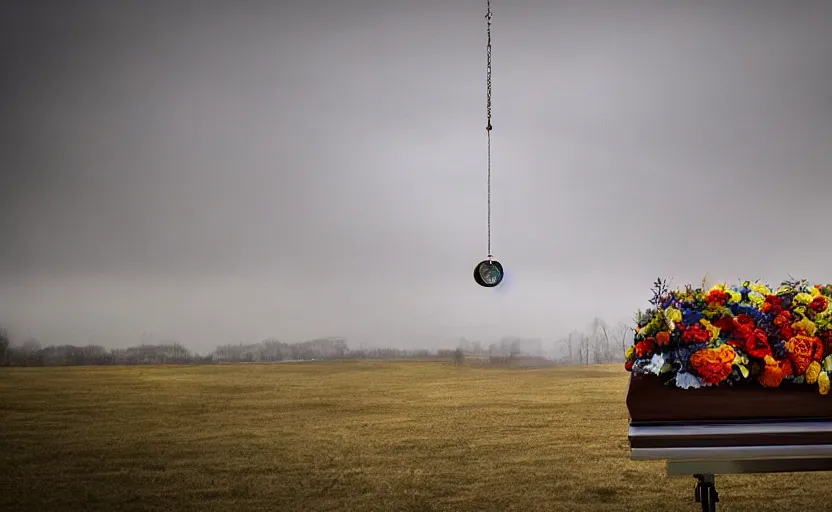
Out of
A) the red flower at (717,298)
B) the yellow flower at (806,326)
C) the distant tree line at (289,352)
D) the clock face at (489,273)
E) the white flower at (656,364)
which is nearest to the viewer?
the white flower at (656,364)

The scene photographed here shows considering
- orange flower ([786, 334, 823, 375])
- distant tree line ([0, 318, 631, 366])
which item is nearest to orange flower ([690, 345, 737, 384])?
orange flower ([786, 334, 823, 375])

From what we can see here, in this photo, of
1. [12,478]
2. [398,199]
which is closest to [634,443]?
[398,199]

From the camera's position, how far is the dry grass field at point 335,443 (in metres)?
5.70

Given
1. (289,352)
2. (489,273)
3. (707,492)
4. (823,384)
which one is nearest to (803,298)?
(823,384)

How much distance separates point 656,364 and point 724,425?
1.15ft

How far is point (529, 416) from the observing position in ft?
23.0

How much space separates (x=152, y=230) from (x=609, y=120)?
4.47 meters

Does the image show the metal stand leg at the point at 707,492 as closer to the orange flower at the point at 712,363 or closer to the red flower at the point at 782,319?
the orange flower at the point at 712,363

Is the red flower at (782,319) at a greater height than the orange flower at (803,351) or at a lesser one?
greater

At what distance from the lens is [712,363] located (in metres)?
3.13

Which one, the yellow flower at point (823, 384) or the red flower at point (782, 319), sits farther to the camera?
the red flower at point (782, 319)

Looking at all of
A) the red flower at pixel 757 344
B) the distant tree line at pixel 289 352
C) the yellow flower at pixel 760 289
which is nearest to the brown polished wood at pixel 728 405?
the red flower at pixel 757 344

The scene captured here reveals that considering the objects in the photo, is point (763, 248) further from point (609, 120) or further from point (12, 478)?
point (12, 478)

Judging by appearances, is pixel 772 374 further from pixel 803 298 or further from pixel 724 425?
pixel 803 298
